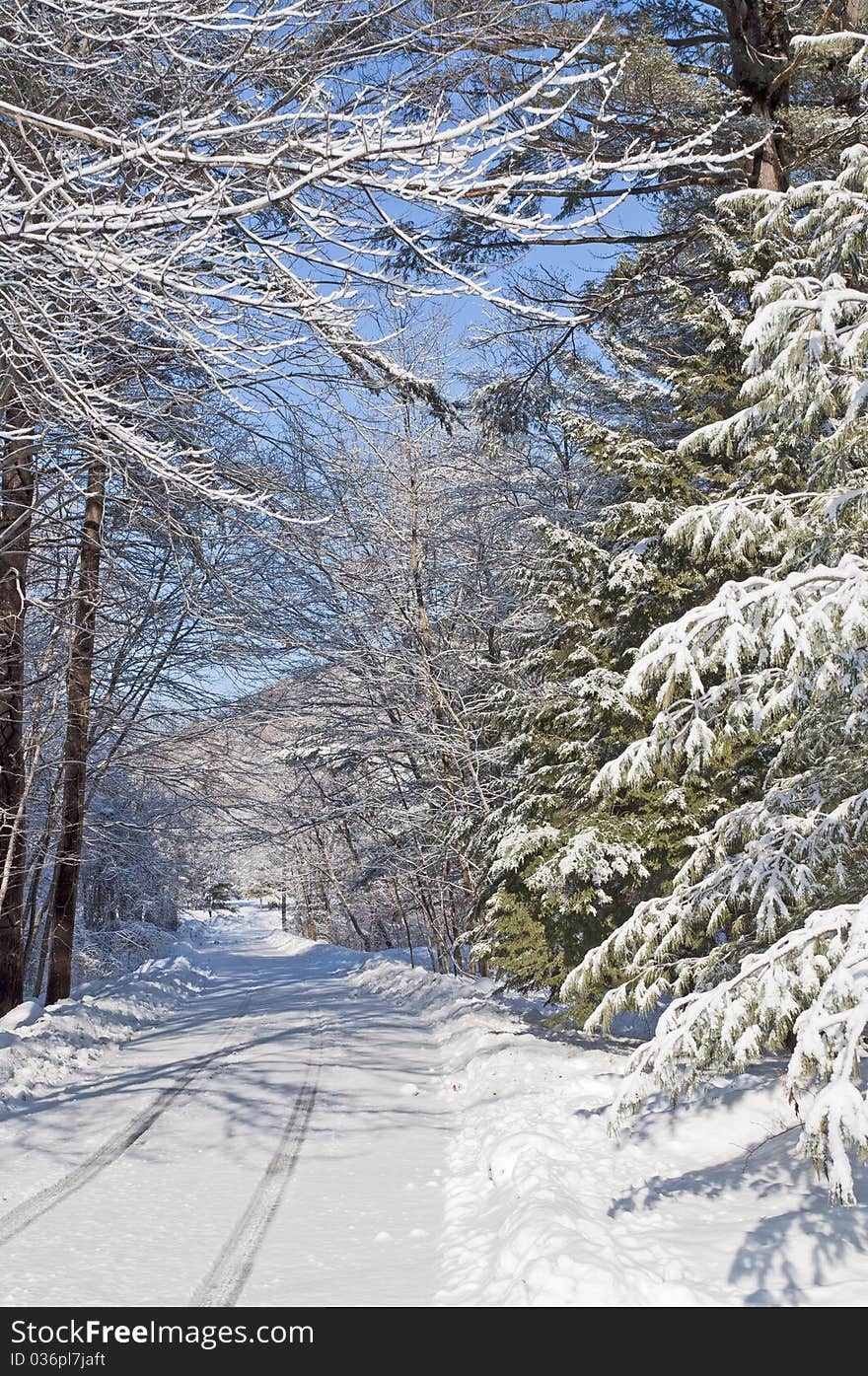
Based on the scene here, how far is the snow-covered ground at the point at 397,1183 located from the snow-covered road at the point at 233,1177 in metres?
0.02

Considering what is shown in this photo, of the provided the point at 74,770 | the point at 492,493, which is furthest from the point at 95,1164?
the point at 492,493

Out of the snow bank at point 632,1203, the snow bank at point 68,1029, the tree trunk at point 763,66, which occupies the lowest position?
the snow bank at point 68,1029

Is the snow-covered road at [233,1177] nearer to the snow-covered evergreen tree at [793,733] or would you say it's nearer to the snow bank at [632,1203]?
the snow bank at [632,1203]

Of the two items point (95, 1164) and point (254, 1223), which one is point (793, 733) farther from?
point (95, 1164)

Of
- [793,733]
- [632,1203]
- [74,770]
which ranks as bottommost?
[632,1203]

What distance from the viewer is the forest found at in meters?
4.23

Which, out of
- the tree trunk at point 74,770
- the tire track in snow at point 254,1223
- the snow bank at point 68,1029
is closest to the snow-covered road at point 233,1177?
the tire track in snow at point 254,1223

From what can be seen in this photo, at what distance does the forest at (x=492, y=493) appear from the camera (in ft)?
13.9

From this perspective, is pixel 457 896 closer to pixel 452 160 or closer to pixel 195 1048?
pixel 195 1048

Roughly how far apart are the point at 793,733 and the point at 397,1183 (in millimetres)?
3701

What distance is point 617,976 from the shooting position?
8.71 meters

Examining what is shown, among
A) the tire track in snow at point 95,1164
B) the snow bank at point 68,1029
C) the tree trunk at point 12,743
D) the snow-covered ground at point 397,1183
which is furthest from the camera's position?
the tree trunk at point 12,743

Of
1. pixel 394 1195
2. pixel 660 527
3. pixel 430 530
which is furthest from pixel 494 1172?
pixel 430 530

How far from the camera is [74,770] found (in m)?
14.0
